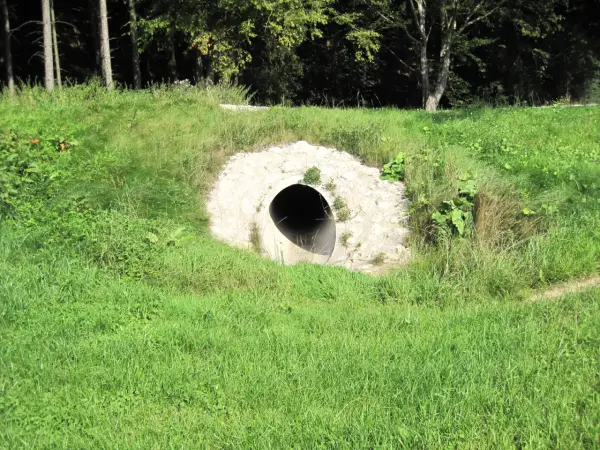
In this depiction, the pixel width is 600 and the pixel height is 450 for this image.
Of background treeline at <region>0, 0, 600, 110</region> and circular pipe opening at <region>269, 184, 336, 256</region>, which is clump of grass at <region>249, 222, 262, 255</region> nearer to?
circular pipe opening at <region>269, 184, 336, 256</region>

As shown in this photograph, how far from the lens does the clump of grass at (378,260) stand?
9852 mm


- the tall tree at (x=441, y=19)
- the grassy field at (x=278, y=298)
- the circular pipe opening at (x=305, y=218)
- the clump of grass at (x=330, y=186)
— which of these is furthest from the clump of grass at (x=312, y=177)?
the tall tree at (x=441, y=19)

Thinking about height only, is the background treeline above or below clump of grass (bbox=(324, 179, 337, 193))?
above

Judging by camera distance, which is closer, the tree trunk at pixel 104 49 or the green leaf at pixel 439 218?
the green leaf at pixel 439 218

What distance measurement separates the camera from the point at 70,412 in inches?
173

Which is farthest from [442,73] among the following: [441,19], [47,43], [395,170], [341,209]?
[47,43]

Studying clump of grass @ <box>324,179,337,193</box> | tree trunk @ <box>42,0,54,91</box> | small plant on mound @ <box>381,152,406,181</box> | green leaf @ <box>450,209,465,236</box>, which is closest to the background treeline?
tree trunk @ <box>42,0,54,91</box>

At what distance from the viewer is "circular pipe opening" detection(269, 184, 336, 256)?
39.3 feet

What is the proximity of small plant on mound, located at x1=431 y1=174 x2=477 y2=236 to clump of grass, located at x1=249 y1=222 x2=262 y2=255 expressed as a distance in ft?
10.8

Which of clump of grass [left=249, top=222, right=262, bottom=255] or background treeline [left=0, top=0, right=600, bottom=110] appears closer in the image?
clump of grass [left=249, top=222, right=262, bottom=255]

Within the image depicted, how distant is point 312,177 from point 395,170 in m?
1.66

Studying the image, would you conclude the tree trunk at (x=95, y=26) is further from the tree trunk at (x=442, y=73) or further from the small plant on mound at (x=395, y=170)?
the small plant on mound at (x=395, y=170)

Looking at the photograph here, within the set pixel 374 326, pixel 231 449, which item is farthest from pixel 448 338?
pixel 231 449

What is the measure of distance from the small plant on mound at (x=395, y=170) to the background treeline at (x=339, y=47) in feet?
33.7
